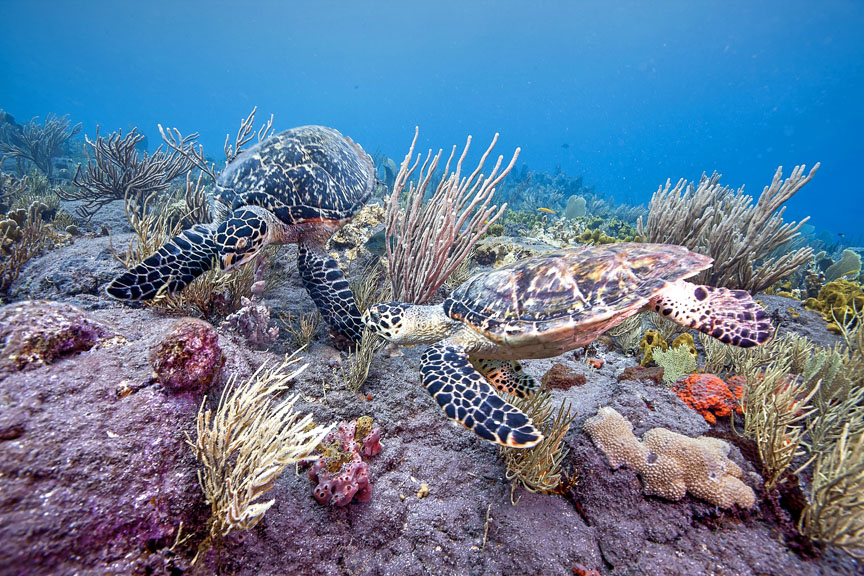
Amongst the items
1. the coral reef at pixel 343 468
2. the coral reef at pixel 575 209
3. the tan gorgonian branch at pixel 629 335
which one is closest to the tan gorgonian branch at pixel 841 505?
the tan gorgonian branch at pixel 629 335

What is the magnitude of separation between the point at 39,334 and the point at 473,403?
2.79 meters

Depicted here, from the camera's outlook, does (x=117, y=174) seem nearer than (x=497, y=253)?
Yes

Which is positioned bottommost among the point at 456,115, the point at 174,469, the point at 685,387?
the point at 174,469

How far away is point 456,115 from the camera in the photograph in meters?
142

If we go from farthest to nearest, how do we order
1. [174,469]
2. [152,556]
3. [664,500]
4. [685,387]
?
[685,387], [664,500], [174,469], [152,556]

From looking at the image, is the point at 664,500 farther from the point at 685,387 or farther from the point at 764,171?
the point at 764,171

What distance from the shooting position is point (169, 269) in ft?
10.6

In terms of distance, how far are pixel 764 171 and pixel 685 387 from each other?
162 m

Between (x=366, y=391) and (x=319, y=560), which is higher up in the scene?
(x=366, y=391)

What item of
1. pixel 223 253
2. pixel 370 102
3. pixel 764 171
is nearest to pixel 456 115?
pixel 370 102

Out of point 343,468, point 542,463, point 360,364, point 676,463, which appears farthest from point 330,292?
point 676,463

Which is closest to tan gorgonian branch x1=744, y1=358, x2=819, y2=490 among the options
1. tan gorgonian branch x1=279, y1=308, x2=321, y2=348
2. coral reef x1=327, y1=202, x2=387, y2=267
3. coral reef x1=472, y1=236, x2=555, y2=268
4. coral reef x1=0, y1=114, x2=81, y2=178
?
tan gorgonian branch x1=279, y1=308, x2=321, y2=348

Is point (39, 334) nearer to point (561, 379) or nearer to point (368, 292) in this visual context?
point (368, 292)

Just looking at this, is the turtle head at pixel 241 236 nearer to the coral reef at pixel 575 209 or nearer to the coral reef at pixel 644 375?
the coral reef at pixel 644 375
